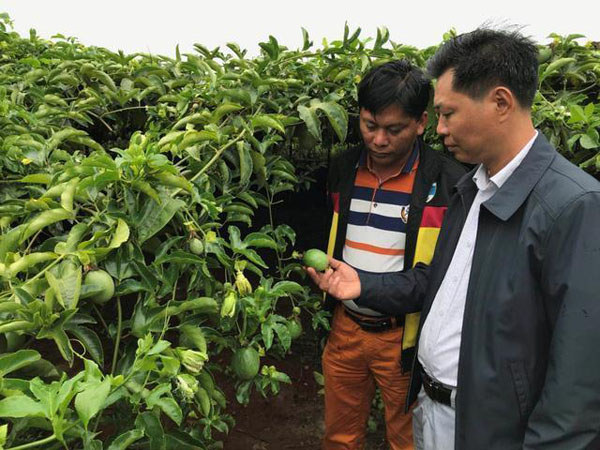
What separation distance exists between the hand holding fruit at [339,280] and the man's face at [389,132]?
40cm

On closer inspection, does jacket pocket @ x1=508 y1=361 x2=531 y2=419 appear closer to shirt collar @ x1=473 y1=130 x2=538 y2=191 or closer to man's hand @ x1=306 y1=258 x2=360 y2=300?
shirt collar @ x1=473 y1=130 x2=538 y2=191

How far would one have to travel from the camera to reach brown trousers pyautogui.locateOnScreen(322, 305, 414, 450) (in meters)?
1.74

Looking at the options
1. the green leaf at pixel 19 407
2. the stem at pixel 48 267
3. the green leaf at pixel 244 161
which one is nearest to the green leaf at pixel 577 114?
the green leaf at pixel 244 161


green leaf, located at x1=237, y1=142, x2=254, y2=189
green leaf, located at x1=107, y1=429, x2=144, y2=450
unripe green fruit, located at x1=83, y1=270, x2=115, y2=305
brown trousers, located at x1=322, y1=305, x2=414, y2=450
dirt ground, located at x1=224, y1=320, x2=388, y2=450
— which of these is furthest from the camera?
dirt ground, located at x1=224, y1=320, x2=388, y2=450

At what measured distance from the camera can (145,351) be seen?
2.77 ft

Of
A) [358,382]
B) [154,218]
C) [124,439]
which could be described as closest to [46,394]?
[124,439]

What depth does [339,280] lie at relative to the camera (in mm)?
1589

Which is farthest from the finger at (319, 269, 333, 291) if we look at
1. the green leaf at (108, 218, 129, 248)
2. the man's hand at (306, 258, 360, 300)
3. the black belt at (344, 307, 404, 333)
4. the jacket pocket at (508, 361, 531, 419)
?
the green leaf at (108, 218, 129, 248)

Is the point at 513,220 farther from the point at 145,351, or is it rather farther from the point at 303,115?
the point at 145,351

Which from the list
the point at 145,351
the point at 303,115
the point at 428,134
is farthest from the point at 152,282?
the point at 428,134

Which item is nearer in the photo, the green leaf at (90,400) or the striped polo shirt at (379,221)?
the green leaf at (90,400)

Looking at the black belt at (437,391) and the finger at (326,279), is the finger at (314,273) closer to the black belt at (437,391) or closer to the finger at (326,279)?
the finger at (326,279)

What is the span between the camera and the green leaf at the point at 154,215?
100cm

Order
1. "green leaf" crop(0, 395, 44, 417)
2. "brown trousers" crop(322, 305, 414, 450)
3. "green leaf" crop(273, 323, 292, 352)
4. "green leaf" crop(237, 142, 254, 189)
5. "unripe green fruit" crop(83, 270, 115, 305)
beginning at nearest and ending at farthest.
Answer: "green leaf" crop(0, 395, 44, 417)
"unripe green fruit" crop(83, 270, 115, 305)
"green leaf" crop(273, 323, 292, 352)
"green leaf" crop(237, 142, 254, 189)
"brown trousers" crop(322, 305, 414, 450)
